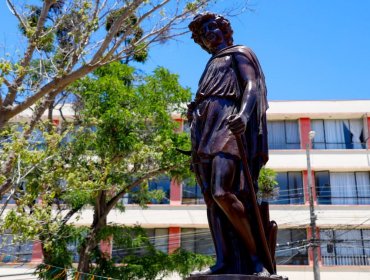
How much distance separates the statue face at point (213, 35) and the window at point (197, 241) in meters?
19.2

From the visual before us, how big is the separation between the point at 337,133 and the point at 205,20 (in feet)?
75.1

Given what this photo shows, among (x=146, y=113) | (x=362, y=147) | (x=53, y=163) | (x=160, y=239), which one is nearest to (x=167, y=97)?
(x=146, y=113)

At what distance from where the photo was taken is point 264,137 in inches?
171

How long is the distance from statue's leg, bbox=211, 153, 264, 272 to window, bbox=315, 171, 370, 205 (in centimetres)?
2180

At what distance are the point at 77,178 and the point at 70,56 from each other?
2469mm

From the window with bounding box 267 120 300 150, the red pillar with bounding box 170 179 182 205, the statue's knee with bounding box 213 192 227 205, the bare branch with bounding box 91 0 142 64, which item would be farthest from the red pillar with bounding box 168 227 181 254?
the statue's knee with bounding box 213 192 227 205

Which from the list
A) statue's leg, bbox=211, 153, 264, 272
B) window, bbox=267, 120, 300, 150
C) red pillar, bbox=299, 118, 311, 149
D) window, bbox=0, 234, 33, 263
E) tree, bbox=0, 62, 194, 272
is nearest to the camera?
statue's leg, bbox=211, 153, 264, 272

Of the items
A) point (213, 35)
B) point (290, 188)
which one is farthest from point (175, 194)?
point (213, 35)

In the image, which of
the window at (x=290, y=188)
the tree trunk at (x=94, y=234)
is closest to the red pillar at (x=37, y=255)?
the tree trunk at (x=94, y=234)

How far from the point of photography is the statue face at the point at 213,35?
15.4 ft

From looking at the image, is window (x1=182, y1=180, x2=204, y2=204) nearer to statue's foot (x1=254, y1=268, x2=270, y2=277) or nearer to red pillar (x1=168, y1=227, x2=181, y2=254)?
red pillar (x1=168, y1=227, x2=181, y2=254)

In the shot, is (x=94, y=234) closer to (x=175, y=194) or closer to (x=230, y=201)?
(x=175, y=194)

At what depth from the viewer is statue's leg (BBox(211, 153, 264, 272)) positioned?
397 centimetres

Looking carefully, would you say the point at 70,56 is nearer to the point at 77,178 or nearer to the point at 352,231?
the point at 77,178
